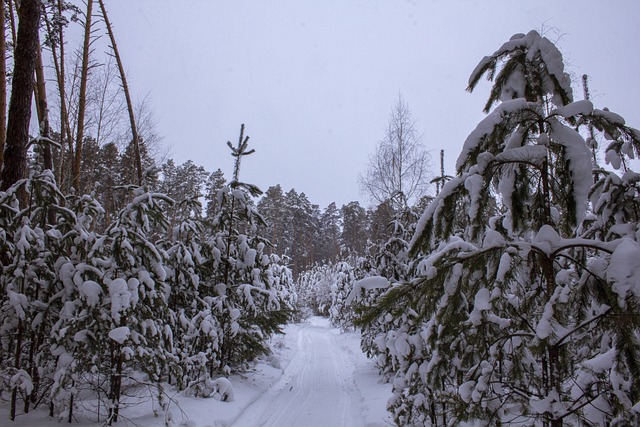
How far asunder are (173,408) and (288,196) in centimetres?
4730

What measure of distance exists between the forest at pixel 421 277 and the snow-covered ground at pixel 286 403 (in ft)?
1.53

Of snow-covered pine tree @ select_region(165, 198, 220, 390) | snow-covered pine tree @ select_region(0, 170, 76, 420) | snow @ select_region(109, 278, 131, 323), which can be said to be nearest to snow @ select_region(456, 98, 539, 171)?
snow @ select_region(109, 278, 131, 323)

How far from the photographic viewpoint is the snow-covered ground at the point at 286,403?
19.3ft

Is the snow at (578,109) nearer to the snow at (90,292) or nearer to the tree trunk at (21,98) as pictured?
the snow at (90,292)

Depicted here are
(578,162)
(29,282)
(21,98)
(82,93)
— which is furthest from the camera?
(82,93)

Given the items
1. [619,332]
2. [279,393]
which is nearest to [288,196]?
[279,393]

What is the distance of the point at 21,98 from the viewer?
6.33 m

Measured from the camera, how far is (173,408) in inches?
250

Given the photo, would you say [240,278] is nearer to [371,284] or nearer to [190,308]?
[190,308]

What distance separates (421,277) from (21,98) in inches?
297

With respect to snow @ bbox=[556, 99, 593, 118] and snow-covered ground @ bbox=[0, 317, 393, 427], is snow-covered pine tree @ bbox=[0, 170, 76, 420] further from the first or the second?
snow @ bbox=[556, 99, 593, 118]

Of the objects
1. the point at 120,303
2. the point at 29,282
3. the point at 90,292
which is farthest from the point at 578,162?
the point at 29,282

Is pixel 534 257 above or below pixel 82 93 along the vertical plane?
below

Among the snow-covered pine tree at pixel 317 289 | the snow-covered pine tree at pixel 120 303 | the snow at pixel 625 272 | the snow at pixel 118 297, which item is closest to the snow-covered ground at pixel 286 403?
the snow-covered pine tree at pixel 120 303
